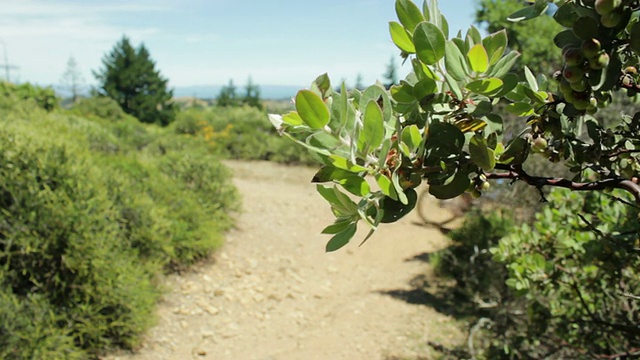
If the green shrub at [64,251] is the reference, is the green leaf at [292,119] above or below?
above

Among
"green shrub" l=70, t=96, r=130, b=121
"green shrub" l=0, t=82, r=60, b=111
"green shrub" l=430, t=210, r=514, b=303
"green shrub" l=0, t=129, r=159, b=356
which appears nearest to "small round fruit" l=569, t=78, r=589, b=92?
"green shrub" l=0, t=129, r=159, b=356

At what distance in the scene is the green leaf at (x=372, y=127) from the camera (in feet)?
1.76

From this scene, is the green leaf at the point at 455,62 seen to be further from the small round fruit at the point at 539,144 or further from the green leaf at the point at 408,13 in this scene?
the small round fruit at the point at 539,144

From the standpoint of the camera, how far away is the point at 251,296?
4984 millimetres

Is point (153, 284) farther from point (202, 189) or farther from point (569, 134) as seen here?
point (569, 134)

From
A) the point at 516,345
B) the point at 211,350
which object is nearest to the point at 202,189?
the point at 211,350

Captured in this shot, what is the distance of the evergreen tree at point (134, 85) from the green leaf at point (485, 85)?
27.9m

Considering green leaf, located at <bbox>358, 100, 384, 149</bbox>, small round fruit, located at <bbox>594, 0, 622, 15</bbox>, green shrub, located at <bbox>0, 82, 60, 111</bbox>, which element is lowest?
green shrub, located at <bbox>0, 82, 60, 111</bbox>

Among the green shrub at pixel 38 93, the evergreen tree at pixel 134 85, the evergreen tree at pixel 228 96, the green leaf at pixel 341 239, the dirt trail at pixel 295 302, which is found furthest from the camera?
the evergreen tree at pixel 228 96

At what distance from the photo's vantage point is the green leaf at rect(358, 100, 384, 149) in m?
0.54

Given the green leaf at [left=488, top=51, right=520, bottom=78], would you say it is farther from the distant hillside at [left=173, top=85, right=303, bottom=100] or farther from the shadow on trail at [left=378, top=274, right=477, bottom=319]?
the distant hillside at [left=173, top=85, right=303, bottom=100]

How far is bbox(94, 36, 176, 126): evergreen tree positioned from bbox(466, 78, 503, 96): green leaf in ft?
91.6

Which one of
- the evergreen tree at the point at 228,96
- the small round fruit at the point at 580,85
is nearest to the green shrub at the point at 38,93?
the small round fruit at the point at 580,85

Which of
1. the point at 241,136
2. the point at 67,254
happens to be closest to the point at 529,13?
the point at 67,254
